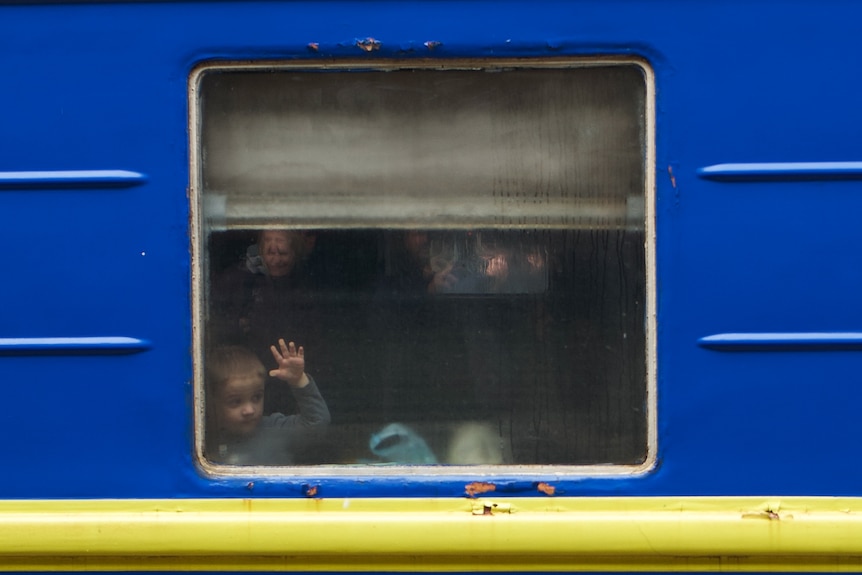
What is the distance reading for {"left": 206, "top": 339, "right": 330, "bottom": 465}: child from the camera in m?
1.75

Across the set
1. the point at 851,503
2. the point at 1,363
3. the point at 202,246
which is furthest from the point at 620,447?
the point at 1,363

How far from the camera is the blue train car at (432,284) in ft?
5.51

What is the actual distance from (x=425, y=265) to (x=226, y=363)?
39 centimetres

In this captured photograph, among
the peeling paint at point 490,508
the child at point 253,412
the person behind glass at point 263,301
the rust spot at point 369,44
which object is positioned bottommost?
the peeling paint at point 490,508

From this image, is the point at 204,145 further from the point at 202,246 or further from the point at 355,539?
the point at 355,539

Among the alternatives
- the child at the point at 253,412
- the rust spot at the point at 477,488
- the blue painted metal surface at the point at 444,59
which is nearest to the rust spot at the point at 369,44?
the blue painted metal surface at the point at 444,59

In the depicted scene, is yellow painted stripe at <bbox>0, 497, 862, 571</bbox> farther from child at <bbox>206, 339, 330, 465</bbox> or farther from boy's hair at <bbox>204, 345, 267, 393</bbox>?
boy's hair at <bbox>204, 345, 267, 393</bbox>

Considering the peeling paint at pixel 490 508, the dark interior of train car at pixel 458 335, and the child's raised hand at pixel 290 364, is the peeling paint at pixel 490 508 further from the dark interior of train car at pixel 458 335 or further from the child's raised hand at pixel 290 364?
the child's raised hand at pixel 290 364

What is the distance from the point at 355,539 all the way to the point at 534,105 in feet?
2.65

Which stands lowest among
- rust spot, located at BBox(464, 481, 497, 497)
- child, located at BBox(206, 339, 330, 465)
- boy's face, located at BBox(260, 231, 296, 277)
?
rust spot, located at BBox(464, 481, 497, 497)

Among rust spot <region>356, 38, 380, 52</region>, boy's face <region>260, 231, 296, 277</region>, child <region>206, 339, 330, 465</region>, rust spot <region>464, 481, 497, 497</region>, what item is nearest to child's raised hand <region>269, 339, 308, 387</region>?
child <region>206, 339, 330, 465</region>

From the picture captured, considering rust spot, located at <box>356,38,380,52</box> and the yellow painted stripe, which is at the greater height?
rust spot, located at <box>356,38,380,52</box>

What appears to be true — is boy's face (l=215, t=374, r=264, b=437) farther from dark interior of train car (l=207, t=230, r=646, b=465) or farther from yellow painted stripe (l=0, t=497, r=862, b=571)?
yellow painted stripe (l=0, t=497, r=862, b=571)

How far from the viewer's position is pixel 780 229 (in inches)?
66.1
